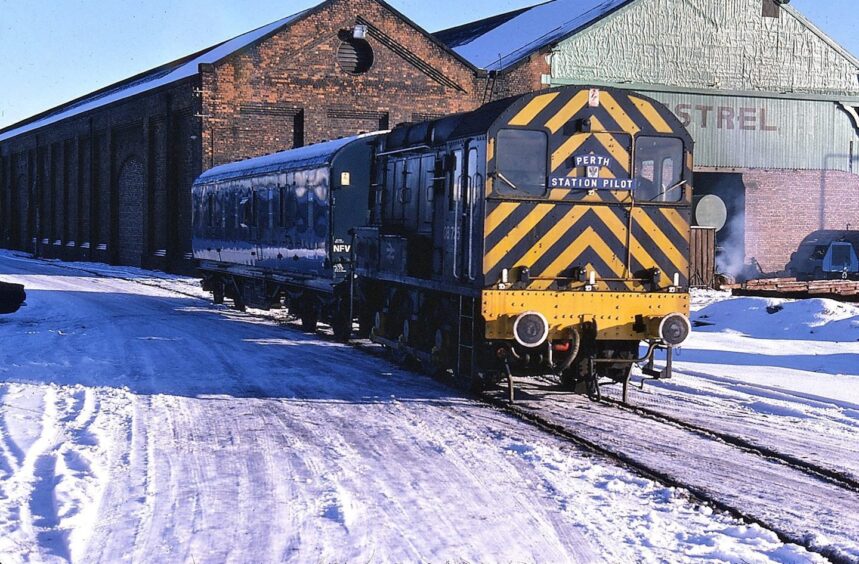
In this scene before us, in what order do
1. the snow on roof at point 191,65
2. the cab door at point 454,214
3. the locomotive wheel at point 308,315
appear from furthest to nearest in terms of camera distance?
the snow on roof at point 191,65
the locomotive wheel at point 308,315
the cab door at point 454,214

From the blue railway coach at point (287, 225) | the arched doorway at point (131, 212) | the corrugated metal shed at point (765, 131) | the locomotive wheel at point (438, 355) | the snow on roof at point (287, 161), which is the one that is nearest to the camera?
the locomotive wheel at point (438, 355)

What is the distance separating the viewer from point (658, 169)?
1117cm

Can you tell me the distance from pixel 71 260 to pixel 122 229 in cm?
895

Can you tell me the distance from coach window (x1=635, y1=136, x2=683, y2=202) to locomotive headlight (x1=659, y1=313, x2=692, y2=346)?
1.30 meters

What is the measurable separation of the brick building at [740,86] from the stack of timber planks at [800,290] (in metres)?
8.79

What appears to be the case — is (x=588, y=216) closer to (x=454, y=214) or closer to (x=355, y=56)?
(x=454, y=214)

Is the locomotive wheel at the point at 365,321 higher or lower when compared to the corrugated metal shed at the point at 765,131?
lower

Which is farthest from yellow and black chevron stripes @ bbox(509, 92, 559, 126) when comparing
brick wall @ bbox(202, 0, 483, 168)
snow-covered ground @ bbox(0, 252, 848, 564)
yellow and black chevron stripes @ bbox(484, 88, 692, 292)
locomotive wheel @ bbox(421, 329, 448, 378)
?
brick wall @ bbox(202, 0, 483, 168)

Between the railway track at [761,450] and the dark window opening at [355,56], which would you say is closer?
the railway track at [761,450]

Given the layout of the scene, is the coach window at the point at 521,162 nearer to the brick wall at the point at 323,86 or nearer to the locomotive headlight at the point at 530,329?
the locomotive headlight at the point at 530,329

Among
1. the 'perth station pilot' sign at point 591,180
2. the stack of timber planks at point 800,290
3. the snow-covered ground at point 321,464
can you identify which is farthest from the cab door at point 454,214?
the stack of timber planks at point 800,290

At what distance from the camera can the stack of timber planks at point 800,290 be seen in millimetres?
24094

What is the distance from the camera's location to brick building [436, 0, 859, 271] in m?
37.2

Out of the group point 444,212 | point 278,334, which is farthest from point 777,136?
point 444,212
